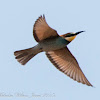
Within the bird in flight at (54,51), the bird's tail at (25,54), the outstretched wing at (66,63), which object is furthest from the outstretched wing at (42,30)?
the outstretched wing at (66,63)

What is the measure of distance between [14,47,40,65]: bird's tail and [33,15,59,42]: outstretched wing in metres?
0.26

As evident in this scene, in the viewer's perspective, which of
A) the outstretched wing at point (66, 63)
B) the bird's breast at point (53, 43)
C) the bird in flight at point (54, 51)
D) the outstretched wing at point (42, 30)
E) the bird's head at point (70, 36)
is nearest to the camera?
the outstretched wing at point (42, 30)

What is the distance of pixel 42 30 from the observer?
684 cm

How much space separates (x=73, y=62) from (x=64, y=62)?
0.65 ft

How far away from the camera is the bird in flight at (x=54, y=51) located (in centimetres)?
683

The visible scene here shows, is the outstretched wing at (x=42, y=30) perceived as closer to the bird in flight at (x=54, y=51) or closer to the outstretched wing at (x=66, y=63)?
the bird in flight at (x=54, y=51)

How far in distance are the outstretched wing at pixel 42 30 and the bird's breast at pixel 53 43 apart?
0.27 feet

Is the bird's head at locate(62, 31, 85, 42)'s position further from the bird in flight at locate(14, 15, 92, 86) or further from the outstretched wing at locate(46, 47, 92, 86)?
the outstretched wing at locate(46, 47, 92, 86)

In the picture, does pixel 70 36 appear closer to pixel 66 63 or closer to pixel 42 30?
pixel 42 30

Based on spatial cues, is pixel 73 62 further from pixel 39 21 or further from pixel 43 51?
pixel 39 21

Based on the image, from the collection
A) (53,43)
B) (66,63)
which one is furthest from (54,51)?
(53,43)

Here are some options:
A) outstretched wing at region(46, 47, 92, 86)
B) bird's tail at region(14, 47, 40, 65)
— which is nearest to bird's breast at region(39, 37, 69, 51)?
bird's tail at region(14, 47, 40, 65)

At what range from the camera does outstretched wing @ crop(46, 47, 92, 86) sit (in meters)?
7.48

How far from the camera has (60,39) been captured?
23.0 ft
